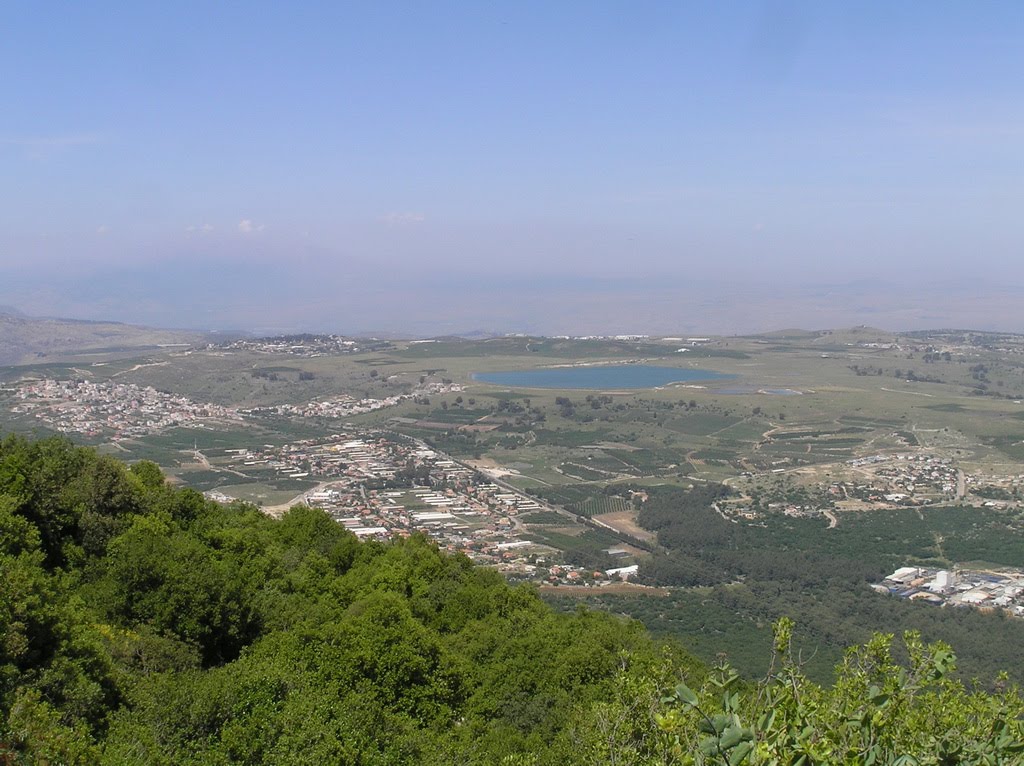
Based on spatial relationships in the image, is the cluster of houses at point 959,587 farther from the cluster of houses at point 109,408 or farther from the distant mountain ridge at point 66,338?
the distant mountain ridge at point 66,338

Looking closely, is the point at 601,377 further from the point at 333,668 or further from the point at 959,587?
the point at 333,668

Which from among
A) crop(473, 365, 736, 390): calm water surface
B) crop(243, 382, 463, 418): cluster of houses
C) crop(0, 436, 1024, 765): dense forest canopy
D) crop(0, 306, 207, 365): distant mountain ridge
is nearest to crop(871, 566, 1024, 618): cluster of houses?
crop(0, 436, 1024, 765): dense forest canopy

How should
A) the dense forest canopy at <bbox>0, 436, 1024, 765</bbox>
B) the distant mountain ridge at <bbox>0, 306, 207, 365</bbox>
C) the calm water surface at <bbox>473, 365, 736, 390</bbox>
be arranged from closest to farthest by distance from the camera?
the dense forest canopy at <bbox>0, 436, 1024, 765</bbox>
the calm water surface at <bbox>473, 365, 736, 390</bbox>
the distant mountain ridge at <bbox>0, 306, 207, 365</bbox>

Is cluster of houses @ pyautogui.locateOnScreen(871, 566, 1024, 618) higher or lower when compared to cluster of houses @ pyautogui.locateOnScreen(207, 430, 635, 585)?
lower

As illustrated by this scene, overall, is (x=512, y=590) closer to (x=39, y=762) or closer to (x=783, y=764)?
(x=39, y=762)

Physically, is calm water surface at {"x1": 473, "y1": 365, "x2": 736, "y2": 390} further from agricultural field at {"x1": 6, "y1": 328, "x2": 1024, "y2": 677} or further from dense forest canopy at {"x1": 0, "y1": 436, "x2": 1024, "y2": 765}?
dense forest canopy at {"x1": 0, "y1": 436, "x2": 1024, "y2": 765}

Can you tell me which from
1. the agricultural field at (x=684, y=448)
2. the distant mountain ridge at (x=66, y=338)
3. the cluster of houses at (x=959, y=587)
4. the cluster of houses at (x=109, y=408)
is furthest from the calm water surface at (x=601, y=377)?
the cluster of houses at (x=959, y=587)
